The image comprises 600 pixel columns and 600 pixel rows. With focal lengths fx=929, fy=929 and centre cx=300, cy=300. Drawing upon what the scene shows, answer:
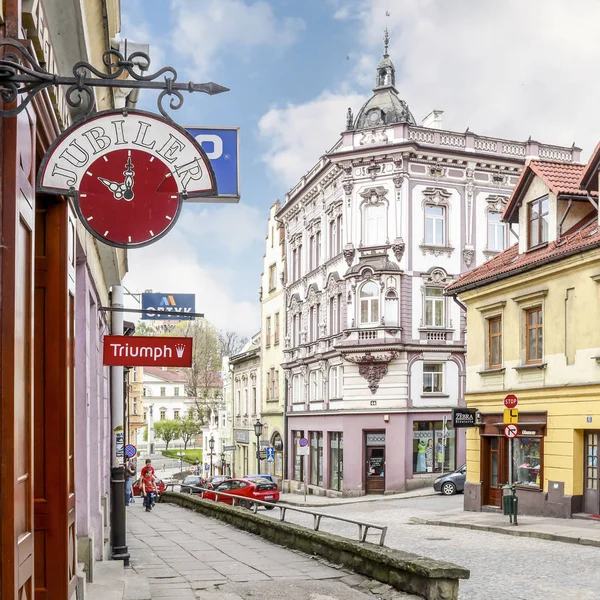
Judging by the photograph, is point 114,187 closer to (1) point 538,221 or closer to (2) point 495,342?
(1) point 538,221

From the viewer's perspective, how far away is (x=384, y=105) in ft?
149

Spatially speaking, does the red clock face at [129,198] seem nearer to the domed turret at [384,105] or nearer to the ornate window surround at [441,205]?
the ornate window surround at [441,205]

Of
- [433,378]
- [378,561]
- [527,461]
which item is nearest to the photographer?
[378,561]

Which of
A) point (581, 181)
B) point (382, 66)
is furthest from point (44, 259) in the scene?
point (382, 66)

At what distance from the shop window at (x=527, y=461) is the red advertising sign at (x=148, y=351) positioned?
15.7 metres

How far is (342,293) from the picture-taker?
4312 cm

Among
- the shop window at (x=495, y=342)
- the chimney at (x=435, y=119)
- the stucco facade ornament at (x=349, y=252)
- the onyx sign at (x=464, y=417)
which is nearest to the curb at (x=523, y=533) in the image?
the onyx sign at (x=464, y=417)

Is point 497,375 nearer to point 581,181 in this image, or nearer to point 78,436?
point 581,181

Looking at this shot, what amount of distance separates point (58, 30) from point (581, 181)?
62.0 ft

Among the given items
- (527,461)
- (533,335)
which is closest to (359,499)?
(527,461)

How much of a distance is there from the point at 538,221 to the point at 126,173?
21.9 metres

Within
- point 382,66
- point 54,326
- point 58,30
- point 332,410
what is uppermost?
point 382,66

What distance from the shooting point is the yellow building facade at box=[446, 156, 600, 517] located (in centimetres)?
2269

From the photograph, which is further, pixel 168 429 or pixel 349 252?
pixel 168 429
